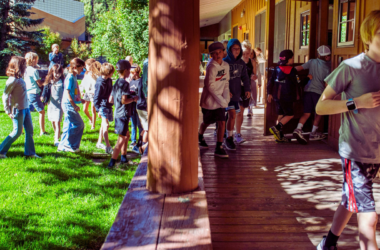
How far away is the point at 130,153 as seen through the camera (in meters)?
7.25

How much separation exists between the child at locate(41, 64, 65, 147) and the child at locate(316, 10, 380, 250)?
592 centimetres

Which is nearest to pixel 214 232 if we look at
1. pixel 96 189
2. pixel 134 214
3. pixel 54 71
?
pixel 134 214

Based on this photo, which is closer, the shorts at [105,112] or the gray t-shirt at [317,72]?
the shorts at [105,112]

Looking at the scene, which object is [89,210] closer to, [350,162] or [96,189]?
[96,189]

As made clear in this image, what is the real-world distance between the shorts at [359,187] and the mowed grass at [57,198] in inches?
89.3

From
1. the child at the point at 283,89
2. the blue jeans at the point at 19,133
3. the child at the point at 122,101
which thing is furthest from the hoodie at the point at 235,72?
the blue jeans at the point at 19,133

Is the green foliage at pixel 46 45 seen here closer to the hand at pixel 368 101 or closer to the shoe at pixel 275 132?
the shoe at pixel 275 132

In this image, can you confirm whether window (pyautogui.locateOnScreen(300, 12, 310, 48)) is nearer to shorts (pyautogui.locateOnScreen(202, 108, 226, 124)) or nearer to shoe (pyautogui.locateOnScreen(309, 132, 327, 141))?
shoe (pyautogui.locateOnScreen(309, 132, 327, 141))

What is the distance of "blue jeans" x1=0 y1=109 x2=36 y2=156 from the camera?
6.31 meters

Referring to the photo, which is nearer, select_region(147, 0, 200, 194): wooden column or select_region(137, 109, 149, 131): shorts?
select_region(147, 0, 200, 194): wooden column

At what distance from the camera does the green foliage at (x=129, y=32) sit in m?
16.5

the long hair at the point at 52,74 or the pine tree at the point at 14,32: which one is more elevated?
the pine tree at the point at 14,32

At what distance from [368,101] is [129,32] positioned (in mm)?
15090

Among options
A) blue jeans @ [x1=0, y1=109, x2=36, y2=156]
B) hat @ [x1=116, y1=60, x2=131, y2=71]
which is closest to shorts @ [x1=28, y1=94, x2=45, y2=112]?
blue jeans @ [x1=0, y1=109, x2=36, y2=156]
